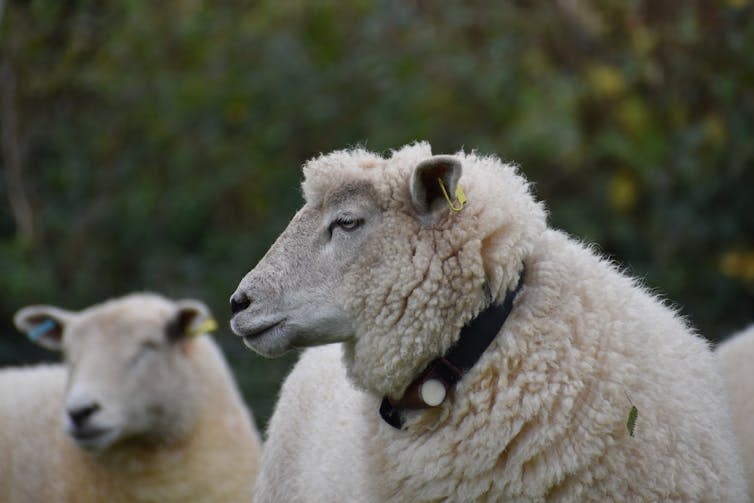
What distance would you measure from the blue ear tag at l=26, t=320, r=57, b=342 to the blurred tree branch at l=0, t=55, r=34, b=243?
3.89m

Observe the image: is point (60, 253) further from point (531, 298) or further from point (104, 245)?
point (531, 298)

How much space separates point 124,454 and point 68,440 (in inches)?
11.7

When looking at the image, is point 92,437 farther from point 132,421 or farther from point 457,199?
point 457,199

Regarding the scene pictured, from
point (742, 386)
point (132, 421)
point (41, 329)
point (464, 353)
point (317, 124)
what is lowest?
point (132, 421)

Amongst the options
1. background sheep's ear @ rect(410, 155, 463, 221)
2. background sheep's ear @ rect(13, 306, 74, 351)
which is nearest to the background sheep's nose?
background sheep's ear @ rect(410, 155, 463, 221)

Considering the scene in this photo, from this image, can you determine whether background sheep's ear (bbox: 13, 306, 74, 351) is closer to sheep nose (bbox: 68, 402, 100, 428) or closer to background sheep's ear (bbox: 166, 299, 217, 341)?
background sheep's ear (bbox: 166, 299, 217, 341)

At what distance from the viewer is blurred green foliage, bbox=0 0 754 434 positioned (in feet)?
28.4

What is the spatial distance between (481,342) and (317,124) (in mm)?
7280

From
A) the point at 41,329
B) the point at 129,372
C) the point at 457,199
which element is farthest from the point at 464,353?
the point at 41,329

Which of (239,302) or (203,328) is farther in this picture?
(203,328)

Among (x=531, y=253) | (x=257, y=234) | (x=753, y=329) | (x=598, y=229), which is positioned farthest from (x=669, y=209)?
(x=531, y=253)

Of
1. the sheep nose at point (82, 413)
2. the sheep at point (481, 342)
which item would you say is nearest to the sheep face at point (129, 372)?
the sheep nose at point (82, 413)

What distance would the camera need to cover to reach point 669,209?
8.78 m

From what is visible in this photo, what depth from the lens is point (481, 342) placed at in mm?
2818
